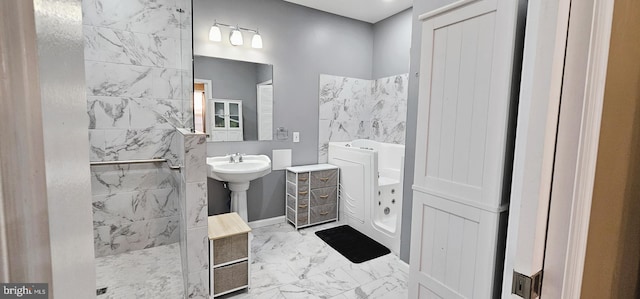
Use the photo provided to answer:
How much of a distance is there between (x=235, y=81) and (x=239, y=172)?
1058 mm

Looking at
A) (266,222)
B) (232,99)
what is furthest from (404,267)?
(232,99)

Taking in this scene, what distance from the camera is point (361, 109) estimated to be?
3953mm

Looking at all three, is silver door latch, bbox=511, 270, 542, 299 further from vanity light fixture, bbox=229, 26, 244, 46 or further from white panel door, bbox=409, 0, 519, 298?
vanity light fixture, bbox=229, 26, 244, 46

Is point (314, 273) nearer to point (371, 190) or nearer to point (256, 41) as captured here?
point (371, 190)

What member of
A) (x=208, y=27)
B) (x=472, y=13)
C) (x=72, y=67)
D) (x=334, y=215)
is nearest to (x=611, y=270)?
(x=472, y=13)

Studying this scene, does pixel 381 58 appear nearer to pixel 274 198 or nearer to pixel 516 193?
pixel 274 198

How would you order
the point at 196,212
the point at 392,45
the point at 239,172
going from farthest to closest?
the point at 392,45 < the point at 239,172 < the point at 196,212

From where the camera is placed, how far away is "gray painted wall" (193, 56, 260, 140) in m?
2.97

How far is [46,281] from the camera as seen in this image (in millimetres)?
321

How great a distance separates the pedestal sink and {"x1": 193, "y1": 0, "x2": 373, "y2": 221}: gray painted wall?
0.15 m

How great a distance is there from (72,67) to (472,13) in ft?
4.82

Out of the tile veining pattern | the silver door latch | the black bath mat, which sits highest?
the silver door latch

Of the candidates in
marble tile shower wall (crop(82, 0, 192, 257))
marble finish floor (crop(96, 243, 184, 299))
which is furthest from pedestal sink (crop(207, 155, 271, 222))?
marble finish floor (crop(96, 243, 184, 299))

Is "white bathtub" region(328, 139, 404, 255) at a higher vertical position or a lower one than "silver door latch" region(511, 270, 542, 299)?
lower
